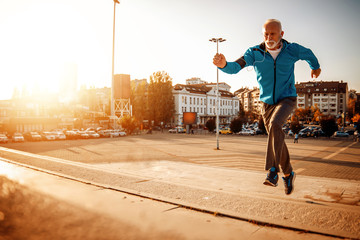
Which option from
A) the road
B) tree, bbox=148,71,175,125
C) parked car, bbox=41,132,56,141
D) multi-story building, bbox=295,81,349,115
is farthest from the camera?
multi-story building, bbox=295,81,349,115

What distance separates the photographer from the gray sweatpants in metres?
3.74

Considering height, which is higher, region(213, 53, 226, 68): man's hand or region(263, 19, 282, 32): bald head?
region(263, 19, 282, 32): bald head

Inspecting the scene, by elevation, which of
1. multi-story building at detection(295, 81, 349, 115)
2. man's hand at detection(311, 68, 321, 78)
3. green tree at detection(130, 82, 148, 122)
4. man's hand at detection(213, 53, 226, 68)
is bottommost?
man's hand at detection(311, 68, 321, 78)

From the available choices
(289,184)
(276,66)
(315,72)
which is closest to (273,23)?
(276,66)

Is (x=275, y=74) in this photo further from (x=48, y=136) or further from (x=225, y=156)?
(x=48, y=136)

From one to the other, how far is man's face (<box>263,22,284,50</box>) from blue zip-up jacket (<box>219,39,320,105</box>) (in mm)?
161

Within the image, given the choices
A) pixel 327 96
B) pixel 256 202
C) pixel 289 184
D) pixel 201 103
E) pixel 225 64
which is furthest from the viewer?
pixel 327 96

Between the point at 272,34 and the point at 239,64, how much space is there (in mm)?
562

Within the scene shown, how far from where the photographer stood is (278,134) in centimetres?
374

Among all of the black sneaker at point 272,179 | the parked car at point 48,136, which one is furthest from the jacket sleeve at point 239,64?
the parked car at point 48,136

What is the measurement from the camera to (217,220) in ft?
16.9

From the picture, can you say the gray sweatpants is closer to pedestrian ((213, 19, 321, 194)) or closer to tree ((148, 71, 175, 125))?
pedestrian ((213, 19, 321, 194))

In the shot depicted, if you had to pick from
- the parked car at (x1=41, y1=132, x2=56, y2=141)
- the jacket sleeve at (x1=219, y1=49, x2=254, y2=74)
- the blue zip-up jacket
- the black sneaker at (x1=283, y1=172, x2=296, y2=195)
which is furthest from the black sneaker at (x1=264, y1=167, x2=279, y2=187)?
the parked car at (x1=41, y1=132, x2=56, y2=141)

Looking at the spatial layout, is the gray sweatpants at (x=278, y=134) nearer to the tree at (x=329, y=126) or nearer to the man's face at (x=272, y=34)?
the man's face at (x=272, y=34)
